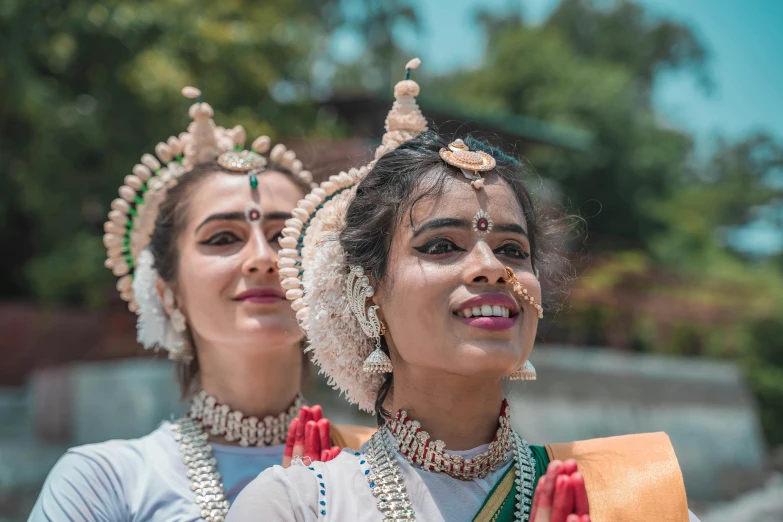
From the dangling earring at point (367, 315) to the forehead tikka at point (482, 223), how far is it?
0.32 metres

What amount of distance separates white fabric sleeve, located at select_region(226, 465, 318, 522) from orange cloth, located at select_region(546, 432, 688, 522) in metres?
0.66

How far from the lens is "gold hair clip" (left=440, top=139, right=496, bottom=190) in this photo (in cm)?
221

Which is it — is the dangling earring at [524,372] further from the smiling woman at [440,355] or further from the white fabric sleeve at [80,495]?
the white fabric sleeve at [80,495]

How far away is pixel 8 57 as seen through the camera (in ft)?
25.9

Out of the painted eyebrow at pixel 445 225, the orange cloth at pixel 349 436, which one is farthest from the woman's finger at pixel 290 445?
the painted eyebrow at pixel 445 225

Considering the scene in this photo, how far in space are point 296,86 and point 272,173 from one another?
8.18 meters

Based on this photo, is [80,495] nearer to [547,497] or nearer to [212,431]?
[212,431]

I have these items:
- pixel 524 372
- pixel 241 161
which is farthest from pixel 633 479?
pixel 241 161

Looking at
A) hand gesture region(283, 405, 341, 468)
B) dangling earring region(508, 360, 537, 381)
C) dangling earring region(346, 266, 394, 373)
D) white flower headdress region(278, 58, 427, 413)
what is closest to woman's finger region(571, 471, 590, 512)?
dangling earring region(508, 360, 537, 381)

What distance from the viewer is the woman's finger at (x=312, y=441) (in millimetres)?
2535

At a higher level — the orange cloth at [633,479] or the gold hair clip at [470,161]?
the gold hair clip at [470,161]

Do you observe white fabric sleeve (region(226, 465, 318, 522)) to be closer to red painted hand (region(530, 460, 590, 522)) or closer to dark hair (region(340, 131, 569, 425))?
dark hair (region(340, 131, 569, 425))

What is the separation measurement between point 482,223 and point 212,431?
1.55 m

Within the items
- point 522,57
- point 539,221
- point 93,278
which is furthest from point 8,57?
point 522,57
